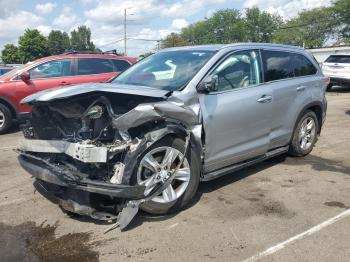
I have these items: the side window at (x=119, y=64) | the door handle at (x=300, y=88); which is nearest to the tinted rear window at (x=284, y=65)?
the door handle at (x=300, y=88)

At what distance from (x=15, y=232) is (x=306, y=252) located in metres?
2.82

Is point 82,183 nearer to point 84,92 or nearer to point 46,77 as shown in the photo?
point 84,92

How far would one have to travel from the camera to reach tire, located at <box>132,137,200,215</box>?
4.38 metres

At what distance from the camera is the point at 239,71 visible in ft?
18.1

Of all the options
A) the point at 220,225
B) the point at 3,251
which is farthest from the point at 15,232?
the point at 220,225

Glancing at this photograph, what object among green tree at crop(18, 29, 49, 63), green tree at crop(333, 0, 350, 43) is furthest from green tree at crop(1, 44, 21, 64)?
green tree at crop(333, 0, 350, 43)

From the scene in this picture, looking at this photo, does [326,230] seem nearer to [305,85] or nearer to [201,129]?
[201,129]

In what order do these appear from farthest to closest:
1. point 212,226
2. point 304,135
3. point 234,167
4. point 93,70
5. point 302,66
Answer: point 93,70, point 304,135, point 302,66, point 234,167, point 212,226

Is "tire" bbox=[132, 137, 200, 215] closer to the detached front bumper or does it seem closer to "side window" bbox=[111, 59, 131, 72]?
the detached front bumper

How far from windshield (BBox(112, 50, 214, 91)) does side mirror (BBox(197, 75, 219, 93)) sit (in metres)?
0.19

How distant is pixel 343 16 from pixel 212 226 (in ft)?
230

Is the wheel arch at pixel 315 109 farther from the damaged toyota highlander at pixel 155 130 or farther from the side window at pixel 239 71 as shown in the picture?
the side window at pixel 239 71

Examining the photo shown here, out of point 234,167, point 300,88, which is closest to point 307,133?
point 300,88

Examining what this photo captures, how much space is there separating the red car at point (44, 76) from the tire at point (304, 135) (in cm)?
517
